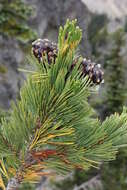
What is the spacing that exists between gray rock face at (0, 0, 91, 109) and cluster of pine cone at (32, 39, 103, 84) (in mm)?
16610

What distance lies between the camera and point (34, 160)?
6.40 feet

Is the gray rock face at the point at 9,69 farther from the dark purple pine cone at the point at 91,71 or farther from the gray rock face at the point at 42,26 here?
the dark purple pine cone at the point at 91,71

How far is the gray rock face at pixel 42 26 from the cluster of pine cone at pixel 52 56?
1661 centimetres

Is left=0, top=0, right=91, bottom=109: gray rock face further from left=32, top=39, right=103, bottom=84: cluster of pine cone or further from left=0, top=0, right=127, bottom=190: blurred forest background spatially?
left=32, top=39, right=103, bottom=84: cluster of pine cone

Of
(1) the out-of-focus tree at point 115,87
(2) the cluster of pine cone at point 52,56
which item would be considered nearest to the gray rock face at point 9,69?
(1) the out-of-focus tree at point 115,87

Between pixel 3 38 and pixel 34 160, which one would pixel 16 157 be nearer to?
pixel 34 160

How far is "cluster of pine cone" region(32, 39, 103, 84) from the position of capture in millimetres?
1655

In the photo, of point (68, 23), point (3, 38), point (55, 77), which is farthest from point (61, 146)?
point (3, 38)

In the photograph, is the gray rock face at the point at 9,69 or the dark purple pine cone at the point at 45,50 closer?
the dark purple pine cone at the point at 45,50

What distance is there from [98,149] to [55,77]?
2.09ft

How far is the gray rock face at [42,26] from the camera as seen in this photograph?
19.0 metres

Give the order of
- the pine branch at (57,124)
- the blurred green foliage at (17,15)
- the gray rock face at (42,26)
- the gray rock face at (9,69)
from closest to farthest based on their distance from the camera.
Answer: the pine branch at (57,124), the blurred green foliage at (17,15), the gray rock face at (9,69), the gray rock face at (42,26)

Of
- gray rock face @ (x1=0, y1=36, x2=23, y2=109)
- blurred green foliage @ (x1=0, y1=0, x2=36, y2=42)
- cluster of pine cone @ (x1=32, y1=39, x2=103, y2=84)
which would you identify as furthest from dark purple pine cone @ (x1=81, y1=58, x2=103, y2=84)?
gray rock face @ (x1=0, y1=36, x2=23, y2=109)

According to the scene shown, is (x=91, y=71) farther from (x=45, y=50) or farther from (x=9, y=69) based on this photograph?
(x=9, y=69)
